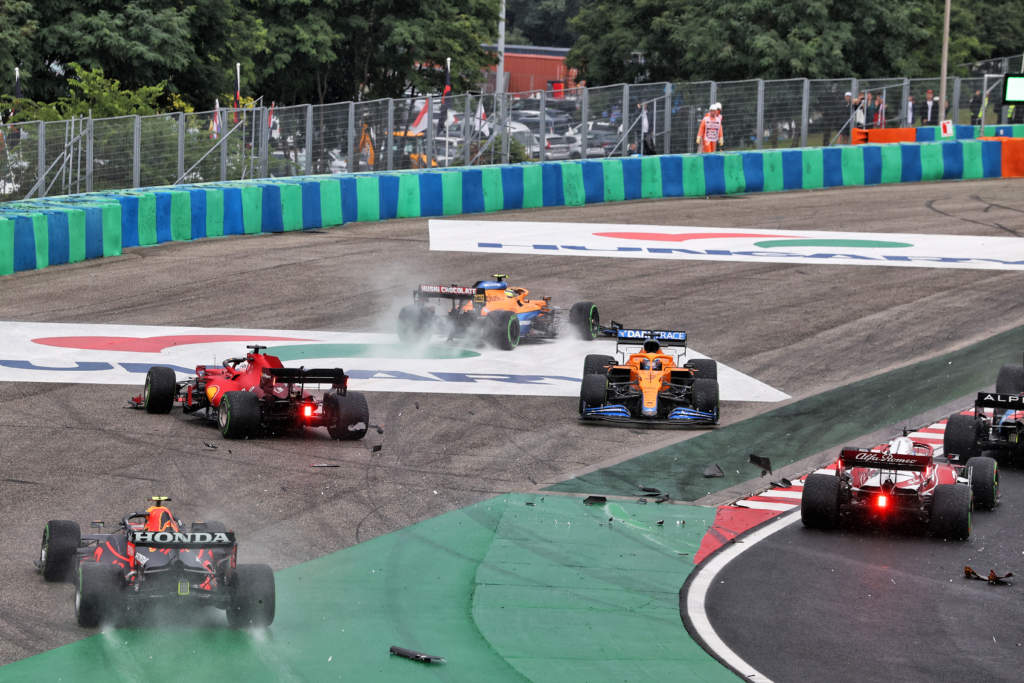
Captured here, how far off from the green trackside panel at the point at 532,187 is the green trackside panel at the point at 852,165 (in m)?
9.38

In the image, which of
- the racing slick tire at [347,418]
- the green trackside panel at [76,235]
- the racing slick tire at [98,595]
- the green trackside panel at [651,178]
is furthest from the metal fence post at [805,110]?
the racing slick tire at [98,595]

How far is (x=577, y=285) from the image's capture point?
85.0 ft

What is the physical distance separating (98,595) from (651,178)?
96.9 ft

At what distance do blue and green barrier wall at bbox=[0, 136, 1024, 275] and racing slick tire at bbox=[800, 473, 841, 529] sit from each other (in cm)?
1637

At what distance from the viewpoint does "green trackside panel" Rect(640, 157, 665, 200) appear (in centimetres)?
3797

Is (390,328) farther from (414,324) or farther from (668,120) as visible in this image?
(668,120)

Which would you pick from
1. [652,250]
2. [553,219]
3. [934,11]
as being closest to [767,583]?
[652,250]

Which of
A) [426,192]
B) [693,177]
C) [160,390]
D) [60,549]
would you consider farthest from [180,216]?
[60,549]

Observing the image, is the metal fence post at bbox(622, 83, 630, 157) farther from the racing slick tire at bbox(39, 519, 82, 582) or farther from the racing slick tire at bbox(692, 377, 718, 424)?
the racing slick tire at bbox(39, 519, 82, 582)

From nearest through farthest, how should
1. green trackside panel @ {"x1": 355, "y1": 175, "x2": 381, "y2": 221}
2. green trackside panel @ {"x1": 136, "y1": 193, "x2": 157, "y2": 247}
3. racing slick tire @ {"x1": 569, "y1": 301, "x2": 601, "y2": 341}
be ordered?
racing slick tire @ {"x1": 569, "y1": 301, "x2": 601, "y2": 341} < green trackside panel @ {"x1": 136, "y1": 193, "x2": 157, "y2": 247} < green trackside panel @ {"x1": 355, "y1": 175, "x2": 381, "y2": 221}

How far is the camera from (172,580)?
32.4ft

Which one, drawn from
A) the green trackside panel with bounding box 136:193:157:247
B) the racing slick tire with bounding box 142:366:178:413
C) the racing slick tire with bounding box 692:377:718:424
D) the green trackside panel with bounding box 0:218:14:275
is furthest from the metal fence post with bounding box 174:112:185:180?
the racing slick tire with bounding box 692:377:718:424

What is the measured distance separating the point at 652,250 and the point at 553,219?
4.71m

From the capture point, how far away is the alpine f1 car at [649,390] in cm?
1730
